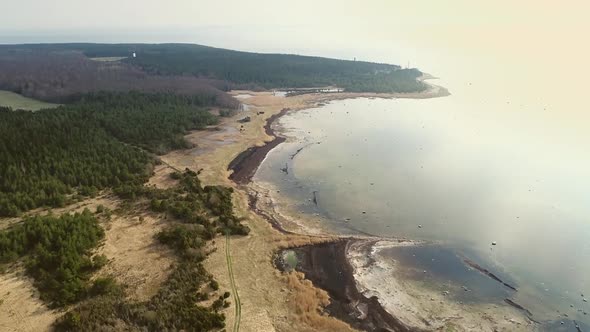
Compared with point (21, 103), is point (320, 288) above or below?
below

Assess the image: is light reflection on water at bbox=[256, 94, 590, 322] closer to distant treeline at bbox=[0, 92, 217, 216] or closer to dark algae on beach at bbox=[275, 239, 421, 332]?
dark algae on beach at bbox=[275, 239, 421, 332]

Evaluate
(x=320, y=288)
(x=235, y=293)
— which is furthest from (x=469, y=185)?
(x=235, y=293)

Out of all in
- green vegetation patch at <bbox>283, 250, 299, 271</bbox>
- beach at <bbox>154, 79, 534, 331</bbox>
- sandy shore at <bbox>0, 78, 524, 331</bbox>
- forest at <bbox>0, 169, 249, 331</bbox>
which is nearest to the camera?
forest at <bbox>0, 169, 249, 331</bbox>

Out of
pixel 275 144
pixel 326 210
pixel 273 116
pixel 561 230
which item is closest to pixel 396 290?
pixel 326 210

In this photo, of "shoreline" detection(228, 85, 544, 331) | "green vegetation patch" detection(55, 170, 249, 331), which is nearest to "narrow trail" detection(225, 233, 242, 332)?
"green vegetation patch" detection(55, 170, 249, 331)

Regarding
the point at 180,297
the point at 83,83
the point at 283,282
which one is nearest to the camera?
the point at 180,297

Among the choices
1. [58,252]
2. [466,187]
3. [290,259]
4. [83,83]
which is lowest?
[290,259]

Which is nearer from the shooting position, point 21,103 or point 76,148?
point 76,148

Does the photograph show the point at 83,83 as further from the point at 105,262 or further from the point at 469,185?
the point at 469,185
